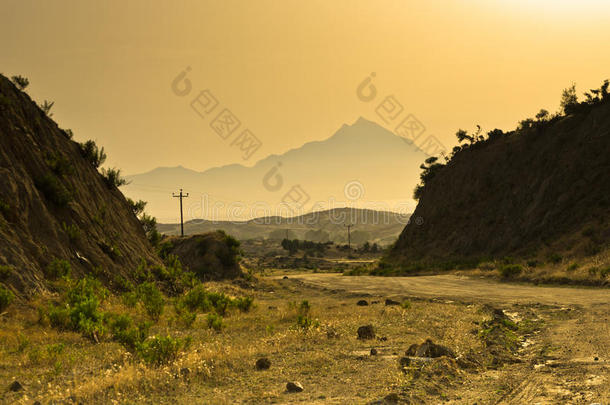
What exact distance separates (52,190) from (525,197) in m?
46.6

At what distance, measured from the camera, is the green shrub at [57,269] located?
16.3m

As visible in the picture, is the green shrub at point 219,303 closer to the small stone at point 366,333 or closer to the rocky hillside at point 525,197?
the small stone at point 366,333

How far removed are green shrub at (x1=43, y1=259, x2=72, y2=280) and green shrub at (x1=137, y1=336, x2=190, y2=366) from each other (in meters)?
10.1

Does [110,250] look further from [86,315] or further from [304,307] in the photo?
[304,307]

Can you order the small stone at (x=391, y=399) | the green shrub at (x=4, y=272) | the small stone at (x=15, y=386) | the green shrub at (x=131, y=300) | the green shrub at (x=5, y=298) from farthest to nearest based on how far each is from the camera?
the green shrub at (x=131, y=300) < the green shrub at (x=4, y=272) < the green shrub at (x=5, y=298) < the small stone at (x=15, y=386) < the small stone at (x=391, y=399)

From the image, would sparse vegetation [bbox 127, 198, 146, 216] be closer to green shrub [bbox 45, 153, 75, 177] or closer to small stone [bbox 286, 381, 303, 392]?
green shrub [bbox 45, 153, 75, 177]

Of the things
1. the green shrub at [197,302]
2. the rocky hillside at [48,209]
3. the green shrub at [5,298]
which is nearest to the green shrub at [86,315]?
the green shrub at [5,298]

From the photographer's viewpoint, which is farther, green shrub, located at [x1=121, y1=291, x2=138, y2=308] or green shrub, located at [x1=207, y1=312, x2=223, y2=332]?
green shrub, located at [x1=121, y1=291, x2=138, y2=308]

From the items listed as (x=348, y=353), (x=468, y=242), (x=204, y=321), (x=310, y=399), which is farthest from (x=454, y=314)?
(x=468, y=242)

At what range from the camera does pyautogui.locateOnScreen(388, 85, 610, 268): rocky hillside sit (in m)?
38.2

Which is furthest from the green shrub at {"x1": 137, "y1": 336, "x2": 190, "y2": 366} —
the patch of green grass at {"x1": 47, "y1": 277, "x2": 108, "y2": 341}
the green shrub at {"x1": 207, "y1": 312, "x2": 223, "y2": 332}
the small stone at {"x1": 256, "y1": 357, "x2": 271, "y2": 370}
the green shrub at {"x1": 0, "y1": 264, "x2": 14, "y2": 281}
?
the green shrub at {"x1": 0, "y1": 264, "x2": 14, "y2": 281}

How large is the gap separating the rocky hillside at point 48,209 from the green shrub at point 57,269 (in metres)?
0.15

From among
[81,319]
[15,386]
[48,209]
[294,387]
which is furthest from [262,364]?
[48,209]

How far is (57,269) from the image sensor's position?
16.5 meters
